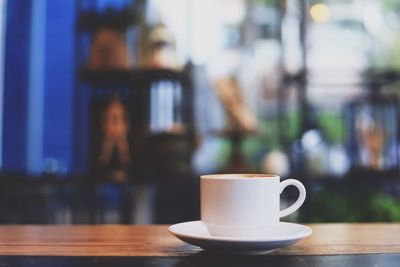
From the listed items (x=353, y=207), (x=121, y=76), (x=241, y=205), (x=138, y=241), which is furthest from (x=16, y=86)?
(x=241, y=205)

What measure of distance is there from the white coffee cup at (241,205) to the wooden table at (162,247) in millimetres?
40

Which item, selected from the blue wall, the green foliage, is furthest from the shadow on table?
the blue wall

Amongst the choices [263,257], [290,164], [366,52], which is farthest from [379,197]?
[263,257]

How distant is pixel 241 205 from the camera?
0.72 meters

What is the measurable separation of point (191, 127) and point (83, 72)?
2.29 ft

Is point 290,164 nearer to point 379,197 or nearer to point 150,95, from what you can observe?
point 379,197

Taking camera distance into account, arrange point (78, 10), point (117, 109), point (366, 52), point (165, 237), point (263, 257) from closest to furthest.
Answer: point (263, 257)
point (165, 237)
point (117, 109)
point (78, 10)
point (366, 52)

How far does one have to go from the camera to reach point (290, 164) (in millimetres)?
2961

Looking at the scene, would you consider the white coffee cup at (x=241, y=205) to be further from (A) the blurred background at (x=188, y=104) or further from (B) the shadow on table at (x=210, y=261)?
(A) the blurred background at (x=188, y=104)

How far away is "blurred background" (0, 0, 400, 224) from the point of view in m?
2.69

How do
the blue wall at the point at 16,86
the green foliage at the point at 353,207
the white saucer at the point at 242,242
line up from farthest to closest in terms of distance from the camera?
the blue wall at the point at 16,86
the green foliage at the point at 353,207
the white saucer at the point at 242,242

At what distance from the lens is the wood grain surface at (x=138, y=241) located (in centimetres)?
78

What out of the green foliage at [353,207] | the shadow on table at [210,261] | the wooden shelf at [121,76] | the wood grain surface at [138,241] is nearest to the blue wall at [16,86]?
the wooden shelf at [121,76]

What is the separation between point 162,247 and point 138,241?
0.08 m
